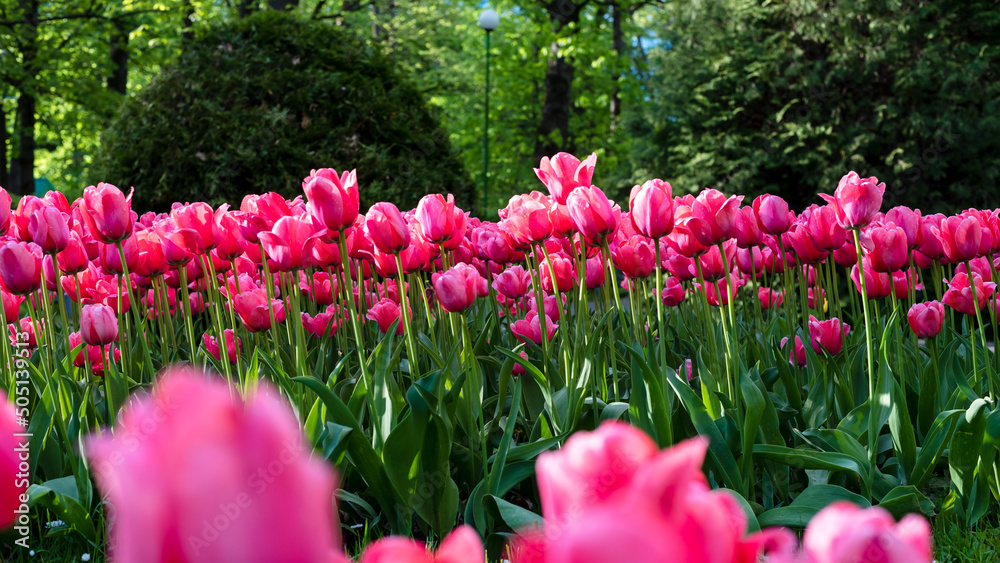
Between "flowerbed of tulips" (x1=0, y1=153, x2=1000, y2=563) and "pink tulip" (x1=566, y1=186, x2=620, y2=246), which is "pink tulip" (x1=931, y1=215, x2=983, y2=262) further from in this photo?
"pink tulip" (x1=566, y1=186, x2=620, y2=246)

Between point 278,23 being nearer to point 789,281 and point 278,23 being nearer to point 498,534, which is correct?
point 789,281

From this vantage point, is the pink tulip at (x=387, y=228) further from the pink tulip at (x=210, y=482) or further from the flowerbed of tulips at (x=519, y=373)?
the pink tulip at (x=210, y=482)

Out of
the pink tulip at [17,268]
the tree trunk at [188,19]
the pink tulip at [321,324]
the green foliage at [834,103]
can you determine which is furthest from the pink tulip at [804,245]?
the tree trunk at [188,19]

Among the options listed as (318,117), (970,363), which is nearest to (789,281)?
(970,363)

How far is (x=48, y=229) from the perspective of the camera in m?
2.13

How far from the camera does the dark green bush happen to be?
5855 millimetres

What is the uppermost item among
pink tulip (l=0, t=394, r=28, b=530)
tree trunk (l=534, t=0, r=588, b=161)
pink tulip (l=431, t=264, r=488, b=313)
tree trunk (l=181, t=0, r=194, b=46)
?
tree trunk (l=181, t=0, r=194, b=46)

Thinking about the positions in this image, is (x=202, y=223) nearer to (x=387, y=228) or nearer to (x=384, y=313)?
(x=387, y=228)

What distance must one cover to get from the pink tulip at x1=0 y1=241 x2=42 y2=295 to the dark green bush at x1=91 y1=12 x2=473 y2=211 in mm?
3445

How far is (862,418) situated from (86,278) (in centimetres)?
270

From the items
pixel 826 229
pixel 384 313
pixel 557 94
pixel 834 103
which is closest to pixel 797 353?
pixel 826 229

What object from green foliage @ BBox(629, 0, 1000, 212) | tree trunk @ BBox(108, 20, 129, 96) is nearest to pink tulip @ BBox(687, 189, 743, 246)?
green foliage @ BBox(629, 0, 1000, 212)

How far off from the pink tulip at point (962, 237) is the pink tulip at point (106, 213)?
2.26m

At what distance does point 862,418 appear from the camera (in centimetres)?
217
